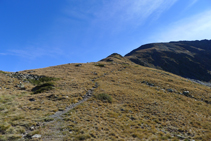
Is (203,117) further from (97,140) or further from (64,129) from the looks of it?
(64,129)

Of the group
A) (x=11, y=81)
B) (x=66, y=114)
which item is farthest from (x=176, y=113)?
(x=11, y=81)

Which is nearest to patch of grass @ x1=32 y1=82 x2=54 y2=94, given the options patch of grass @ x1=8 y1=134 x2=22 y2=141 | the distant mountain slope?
patch of grass @ x1=8 y1=134 x2=22 y2=141

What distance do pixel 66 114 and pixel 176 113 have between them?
1538cm

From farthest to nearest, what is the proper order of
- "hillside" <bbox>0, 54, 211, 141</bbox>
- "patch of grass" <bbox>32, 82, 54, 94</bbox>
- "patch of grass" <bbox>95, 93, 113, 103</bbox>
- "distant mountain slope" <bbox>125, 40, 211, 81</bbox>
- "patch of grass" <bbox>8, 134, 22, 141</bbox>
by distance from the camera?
"distant mountain slope" <bbox>125, 40, 211, 81</bbox> < "patch of grass" <bbox>32, 82, 54, 94</bbox> < "patch of grass" <bbox>95, 93, 113, 103</bbox> < "hillside" <bbox>0, 54, 211, 141</bbox> < "patch of grass" <bbox>8, 134, 22, 141</bbox>

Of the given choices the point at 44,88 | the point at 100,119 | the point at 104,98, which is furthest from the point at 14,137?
the point at 44,88

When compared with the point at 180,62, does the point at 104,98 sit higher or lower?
lower

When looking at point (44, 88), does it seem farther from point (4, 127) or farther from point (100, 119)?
point (100, 119)

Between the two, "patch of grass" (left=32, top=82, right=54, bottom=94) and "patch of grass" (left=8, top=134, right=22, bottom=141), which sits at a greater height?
"patch of grass" (left=32, top=82, right=54, bottom=94)

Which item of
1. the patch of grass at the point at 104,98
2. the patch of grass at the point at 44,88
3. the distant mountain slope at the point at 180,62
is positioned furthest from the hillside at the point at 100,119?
the distant mountain slope at the point at 180,62

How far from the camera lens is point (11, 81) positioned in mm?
27484

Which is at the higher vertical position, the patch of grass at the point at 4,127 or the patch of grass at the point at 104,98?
the patch of grass at the point at 4,127

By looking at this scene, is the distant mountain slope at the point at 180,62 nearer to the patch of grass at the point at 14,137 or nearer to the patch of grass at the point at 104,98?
the patch of grass at the point at 104,98

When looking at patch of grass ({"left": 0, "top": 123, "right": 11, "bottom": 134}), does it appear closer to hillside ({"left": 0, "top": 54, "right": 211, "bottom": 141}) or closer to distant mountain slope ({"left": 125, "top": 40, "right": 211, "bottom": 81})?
hillside ({"left": 0, "top": 54, "right": 211, "bottom": 141})

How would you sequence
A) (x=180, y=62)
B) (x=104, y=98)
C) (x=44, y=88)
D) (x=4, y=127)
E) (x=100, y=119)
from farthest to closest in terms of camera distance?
1. (x=180, y=62)
2. (x=44, y=88)
3. (x=104, y=98)
4. (x=100, y=119)
5. (x=4, y=127)
